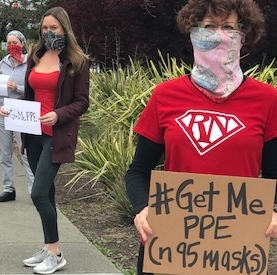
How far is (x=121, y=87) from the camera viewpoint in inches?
407

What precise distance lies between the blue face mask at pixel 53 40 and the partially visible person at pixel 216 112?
2288mm

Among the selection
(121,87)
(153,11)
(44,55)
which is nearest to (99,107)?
(121,87)

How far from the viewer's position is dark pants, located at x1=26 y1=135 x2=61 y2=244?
177 inches

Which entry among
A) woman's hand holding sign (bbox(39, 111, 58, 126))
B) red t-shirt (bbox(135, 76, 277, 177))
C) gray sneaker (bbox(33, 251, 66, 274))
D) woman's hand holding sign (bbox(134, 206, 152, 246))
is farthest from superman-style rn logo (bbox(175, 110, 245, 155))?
gray sneaker (bbox(33, 251, 66, 274))

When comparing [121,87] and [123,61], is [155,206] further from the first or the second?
[123,61]

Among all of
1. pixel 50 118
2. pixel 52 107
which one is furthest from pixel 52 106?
pixel 50 118

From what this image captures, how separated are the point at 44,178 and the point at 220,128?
2.39 meters

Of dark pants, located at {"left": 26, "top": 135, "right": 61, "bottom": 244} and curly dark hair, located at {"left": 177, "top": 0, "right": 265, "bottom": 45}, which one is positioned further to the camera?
dark pants, located at {"left": 26, "top": 135, "right": 61, "bottom": 244}

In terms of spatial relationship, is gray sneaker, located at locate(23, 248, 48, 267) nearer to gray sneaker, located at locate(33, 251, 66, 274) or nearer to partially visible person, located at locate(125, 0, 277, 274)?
gray sneaker, located at locate(33, 251, 66, 274)

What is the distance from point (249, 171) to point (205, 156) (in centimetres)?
18

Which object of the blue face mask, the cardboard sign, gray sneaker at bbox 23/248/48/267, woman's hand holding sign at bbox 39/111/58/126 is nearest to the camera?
the cardboard sign

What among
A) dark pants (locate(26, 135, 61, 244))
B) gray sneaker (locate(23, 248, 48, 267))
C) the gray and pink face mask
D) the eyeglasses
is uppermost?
the eyeglasses

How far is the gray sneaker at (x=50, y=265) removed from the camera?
4.61 m

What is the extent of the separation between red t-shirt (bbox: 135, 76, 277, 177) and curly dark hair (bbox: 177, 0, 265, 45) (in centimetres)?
20
